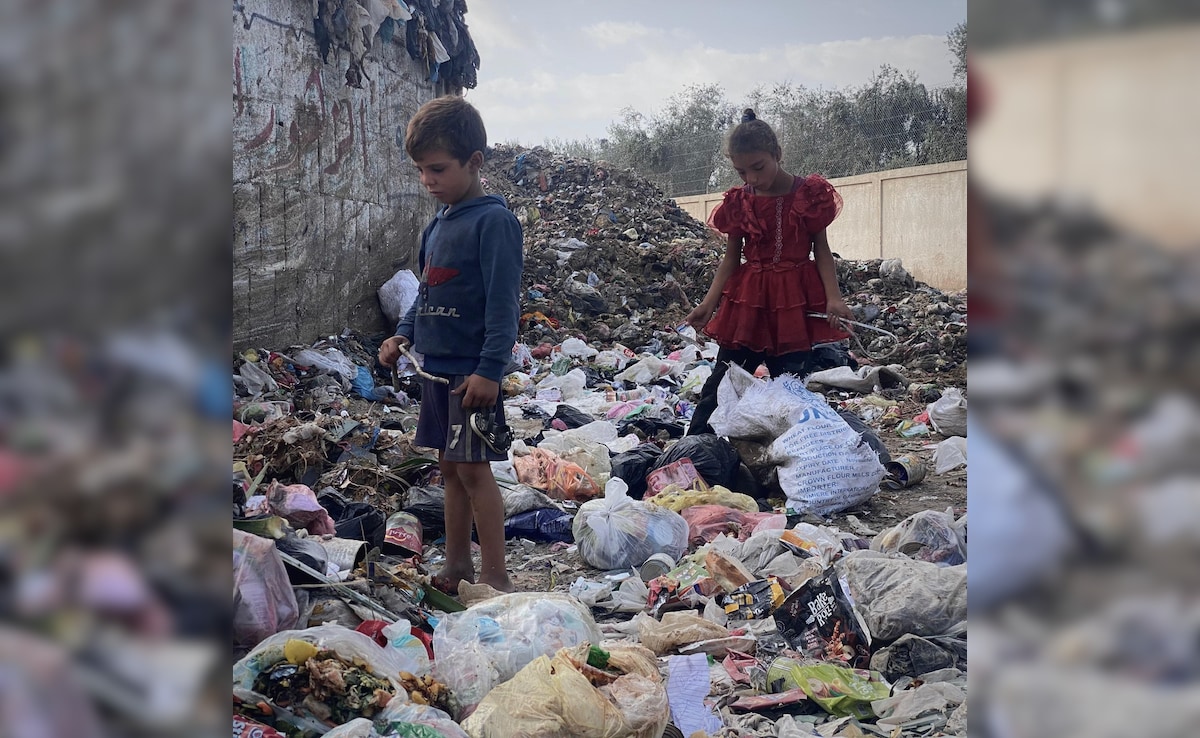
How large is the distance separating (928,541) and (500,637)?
162 cm

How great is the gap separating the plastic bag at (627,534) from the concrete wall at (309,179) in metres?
3.45

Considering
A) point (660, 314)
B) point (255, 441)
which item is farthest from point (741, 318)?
point (660, 314)

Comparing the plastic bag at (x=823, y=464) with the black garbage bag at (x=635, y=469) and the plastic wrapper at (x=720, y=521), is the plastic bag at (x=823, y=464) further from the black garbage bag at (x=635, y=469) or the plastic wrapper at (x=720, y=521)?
the black garbage bag at (x=635, y=469)

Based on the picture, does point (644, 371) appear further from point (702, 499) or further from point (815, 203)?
point (702, 499)

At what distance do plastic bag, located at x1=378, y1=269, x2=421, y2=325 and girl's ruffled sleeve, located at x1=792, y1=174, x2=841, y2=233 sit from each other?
15.1 ft

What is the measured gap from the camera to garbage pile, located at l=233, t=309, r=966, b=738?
1947 millimetres

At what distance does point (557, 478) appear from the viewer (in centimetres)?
421

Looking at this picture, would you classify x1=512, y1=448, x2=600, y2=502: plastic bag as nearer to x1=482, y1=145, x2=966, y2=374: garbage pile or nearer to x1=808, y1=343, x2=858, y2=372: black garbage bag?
x1=808, y1=343, x2=858, y2=372: black garbage bag

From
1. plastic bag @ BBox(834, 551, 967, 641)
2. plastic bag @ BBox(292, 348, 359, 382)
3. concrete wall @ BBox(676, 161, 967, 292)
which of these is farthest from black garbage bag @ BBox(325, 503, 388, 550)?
concrete wall @ BBox(676, 161, 967, 292)

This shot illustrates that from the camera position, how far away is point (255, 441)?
4137 millimetres
